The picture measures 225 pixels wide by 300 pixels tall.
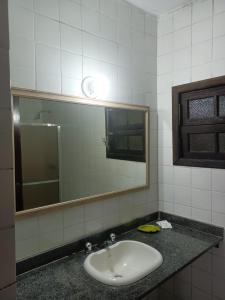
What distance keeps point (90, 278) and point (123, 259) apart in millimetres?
424

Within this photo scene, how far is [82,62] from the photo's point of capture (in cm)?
147

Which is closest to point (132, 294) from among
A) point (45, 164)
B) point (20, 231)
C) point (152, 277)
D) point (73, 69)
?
point (152, 277)

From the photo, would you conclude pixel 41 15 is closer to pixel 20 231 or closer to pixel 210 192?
pixel 20 231

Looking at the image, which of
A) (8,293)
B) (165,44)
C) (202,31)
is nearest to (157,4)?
(165,44)

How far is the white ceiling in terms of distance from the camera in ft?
5.65

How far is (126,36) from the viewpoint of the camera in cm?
173

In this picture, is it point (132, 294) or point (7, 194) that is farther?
point (132, 294)

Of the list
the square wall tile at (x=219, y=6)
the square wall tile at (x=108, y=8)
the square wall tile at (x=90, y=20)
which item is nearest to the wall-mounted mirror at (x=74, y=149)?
the square wall tile at (x=90, y=20)

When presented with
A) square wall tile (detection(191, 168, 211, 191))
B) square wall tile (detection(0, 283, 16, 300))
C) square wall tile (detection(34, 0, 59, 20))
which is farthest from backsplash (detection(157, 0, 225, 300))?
square wall tile (detection(0, 283, 16, 300))

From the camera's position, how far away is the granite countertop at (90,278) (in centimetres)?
107

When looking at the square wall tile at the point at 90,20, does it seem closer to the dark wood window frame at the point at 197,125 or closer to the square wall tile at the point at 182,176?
the dark wood window frame at the point at 197,125

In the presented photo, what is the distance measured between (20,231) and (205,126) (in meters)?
1.39

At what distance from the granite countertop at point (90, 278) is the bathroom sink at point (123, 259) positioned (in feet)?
0.20

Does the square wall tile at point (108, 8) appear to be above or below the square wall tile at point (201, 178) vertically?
above
